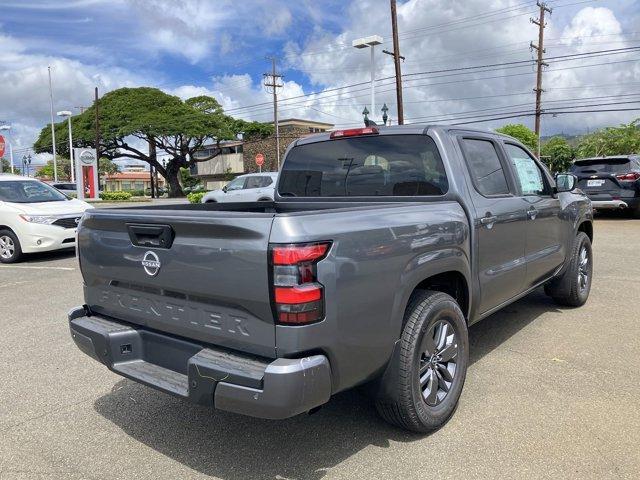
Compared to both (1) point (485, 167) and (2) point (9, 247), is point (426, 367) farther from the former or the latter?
(2) point (9, 247)

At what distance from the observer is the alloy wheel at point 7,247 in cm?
1003

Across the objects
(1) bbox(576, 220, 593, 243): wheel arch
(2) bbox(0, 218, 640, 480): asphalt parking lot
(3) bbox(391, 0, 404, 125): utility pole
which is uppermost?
(3) bbox(391, 0, 404, 125): utility pole

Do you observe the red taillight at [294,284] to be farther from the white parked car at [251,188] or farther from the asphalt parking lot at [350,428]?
the white parked car at [251,188]

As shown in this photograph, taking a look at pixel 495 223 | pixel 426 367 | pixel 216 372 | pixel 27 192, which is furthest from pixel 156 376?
pixel 27 192

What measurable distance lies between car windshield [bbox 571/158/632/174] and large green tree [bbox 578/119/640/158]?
1800 inches

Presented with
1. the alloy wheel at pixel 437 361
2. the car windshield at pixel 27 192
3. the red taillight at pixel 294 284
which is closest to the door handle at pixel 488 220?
the alloy wheel at pixel 437 361

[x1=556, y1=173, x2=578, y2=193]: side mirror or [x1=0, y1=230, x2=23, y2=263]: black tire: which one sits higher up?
[x1=556, y1=173, x2=578, y2=193]: side mirror

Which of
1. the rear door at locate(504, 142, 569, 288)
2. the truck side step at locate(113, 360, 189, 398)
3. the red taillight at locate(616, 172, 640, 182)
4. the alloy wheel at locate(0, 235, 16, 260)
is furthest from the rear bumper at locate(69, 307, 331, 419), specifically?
the red taillight at locate(616, 172, 640, 182)

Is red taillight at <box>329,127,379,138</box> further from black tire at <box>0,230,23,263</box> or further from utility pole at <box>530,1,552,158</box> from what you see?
utility pole at <box>530,1,552,158</box>

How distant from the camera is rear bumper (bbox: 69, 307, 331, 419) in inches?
93.4

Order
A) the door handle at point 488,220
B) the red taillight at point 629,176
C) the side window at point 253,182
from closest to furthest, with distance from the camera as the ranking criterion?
the door handle at point 488,220 < the red taillight at point 629,176 < the side window at point 253,182

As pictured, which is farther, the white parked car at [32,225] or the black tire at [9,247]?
the black tire at [9,247]

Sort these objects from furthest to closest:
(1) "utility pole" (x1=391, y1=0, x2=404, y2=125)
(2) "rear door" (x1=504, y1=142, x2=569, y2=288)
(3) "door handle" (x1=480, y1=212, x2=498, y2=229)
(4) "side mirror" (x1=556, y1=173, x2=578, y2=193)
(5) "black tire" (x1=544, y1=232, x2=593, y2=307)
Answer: (1) "utility pole" (x1=391, y1=0, x2=404, y2=125)
(5) "black tire" (x1=544, y1=232, x2=593, y2=307)
(4) "side mirror" (x1=556, y1=173, x2=578, y2=193)
(2) "rear door" (x1=504, y1=142, x2=569, y2=288)
(3) "door handle" (x1=480, y1=212, x2=498, y2=229)

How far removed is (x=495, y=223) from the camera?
3.91 meters
